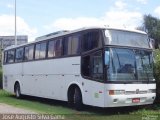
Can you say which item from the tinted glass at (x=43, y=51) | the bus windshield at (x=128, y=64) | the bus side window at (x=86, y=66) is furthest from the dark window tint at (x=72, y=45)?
the tinted glass at (x=43, y=51)

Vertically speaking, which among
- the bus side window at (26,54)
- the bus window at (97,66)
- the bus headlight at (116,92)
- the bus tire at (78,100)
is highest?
the bus side window at (26,54)

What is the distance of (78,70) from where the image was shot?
16359mm

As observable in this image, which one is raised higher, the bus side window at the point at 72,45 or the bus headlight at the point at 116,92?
the bus side window at the point at 72,45

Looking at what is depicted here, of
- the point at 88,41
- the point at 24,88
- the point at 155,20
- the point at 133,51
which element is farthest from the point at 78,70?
the point at 155,20

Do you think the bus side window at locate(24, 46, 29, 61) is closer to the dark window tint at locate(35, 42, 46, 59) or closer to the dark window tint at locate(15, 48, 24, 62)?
the dark window tint at locate(15, 48, 24, 62)

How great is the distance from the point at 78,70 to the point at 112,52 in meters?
2.33

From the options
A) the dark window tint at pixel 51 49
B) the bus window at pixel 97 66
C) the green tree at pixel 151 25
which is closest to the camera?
the bus window at pixel 97 66

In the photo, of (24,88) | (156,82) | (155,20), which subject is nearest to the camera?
(156,82)

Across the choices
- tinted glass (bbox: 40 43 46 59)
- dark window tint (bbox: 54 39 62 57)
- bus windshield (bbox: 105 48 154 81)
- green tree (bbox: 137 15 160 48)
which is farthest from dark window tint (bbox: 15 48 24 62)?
green tree (bbox: 137 15 160 48)

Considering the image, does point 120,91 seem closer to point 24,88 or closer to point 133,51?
point 133,51

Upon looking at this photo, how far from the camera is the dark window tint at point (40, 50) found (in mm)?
20141

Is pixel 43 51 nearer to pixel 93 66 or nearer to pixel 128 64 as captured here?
pixel 93 66

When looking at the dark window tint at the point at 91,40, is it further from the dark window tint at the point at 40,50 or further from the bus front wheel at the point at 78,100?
the dark window tint at the point at 40,50

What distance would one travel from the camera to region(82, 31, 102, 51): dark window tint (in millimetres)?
15006
